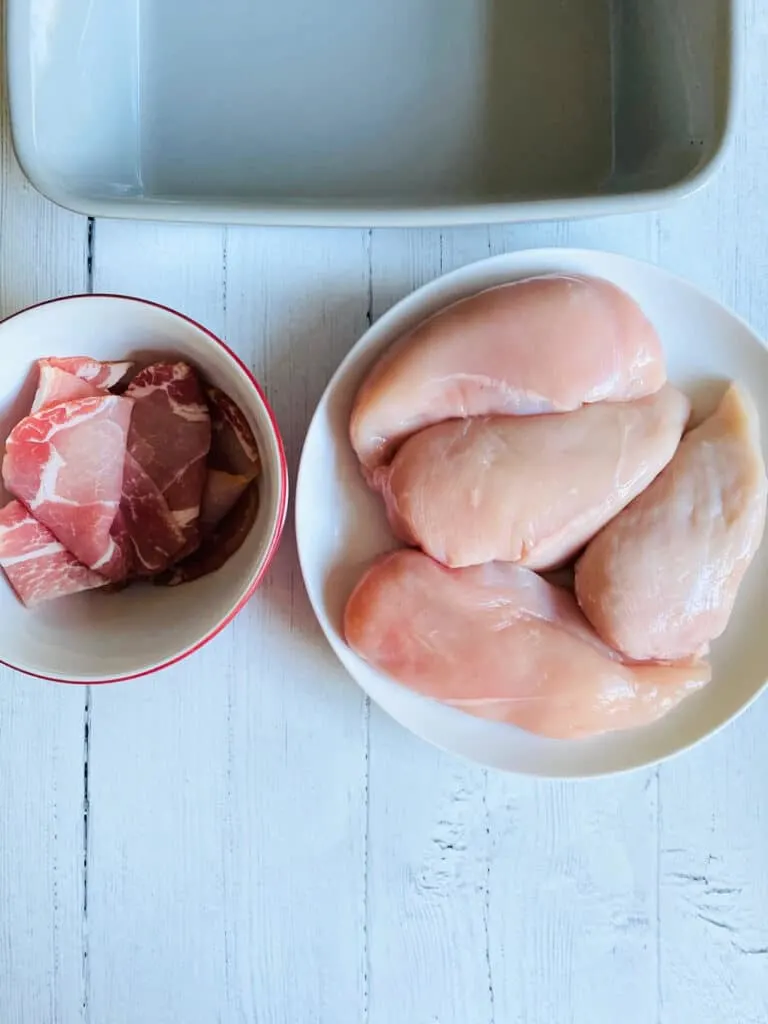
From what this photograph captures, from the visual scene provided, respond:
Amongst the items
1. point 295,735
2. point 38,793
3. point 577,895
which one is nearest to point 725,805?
point 577,895

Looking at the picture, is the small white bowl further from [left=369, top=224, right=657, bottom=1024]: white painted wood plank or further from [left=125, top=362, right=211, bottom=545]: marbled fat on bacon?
[left=369, top=224, right=657, bottom=1024]: white painted wood plank

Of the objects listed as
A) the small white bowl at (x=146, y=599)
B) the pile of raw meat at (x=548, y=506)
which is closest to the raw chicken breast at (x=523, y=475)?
the pile of raw meat at (x=548, y=506)

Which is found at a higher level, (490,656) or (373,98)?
(373,98)

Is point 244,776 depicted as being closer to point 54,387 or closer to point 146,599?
point 146,599

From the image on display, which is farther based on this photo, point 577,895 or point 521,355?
point 577,895

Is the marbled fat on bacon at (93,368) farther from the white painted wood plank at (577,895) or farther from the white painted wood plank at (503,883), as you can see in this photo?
the white painted wood plank at (577,895)

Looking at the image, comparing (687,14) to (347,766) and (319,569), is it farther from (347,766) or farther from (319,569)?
(347,766)

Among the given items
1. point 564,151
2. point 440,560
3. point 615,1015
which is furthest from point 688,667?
point 564,151

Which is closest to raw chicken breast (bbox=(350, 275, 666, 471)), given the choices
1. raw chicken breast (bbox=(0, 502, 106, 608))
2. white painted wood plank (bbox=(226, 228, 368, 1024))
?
white painted wood plank (bbox=(226, 228, 368, 1024))
